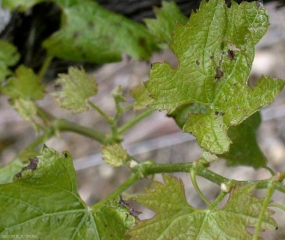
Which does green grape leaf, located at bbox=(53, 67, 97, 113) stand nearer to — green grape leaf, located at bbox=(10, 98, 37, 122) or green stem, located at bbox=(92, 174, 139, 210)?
green grape leaf, located at bbox=(10, 98, 37, 122)

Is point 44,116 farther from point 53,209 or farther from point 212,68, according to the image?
point 212,68

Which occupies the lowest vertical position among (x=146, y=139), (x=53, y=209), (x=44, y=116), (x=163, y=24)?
(x=146, y=139)

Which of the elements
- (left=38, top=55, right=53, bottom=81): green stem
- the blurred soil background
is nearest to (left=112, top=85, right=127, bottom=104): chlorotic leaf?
(left=38, top=55, right=53, bottom=81): green stem

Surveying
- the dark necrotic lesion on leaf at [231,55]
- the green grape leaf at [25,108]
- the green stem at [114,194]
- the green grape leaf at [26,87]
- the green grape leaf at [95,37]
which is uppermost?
the dark necrotic lesion on leaf at [231,55]

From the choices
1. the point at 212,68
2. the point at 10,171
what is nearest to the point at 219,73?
the point at 212,68

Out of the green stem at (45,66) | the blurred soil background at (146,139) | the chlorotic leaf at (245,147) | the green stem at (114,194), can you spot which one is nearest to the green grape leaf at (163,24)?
the chlorotic leaf at (245,147)

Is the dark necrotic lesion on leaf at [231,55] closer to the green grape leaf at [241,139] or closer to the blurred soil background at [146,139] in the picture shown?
the green grape leaf at [241,139]
